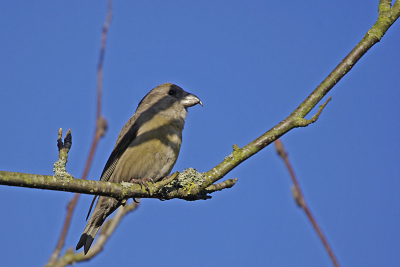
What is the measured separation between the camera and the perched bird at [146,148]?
5461 mm

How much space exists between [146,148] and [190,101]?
51.5 inches

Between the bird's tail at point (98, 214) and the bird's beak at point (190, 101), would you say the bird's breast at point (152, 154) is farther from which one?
the bird's beak at point (190, 101)

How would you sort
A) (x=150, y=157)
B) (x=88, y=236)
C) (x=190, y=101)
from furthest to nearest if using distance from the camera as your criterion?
(x=190, y=101), (x=88, y=236), (x=150, y=157)

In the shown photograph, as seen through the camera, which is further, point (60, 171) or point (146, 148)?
point (146, 148)

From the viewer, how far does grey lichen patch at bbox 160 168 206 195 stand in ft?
13.0

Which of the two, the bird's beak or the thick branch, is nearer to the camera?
the thick branch

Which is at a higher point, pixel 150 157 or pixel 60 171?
pixel 150 157

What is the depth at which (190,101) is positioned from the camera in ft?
21.2

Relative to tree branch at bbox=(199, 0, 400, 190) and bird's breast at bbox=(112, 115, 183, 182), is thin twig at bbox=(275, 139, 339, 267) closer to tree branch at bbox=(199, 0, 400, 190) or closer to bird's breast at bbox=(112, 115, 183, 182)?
tree branch at bbox=(199, 0, 400, 190)

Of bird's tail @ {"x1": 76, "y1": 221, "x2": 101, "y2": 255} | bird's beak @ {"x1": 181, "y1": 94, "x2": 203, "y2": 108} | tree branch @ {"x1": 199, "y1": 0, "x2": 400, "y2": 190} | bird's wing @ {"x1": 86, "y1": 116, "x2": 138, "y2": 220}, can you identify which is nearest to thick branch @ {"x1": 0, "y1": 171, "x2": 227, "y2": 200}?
tree branch @ {"x1": 199, "y1": 0, "x2": 400, "y2": 190}

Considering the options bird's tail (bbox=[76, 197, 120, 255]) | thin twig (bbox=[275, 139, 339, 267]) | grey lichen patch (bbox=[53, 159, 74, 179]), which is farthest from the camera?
bird's tail (bbox=[76, 197, 120, 255])

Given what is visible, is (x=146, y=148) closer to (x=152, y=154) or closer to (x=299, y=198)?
(x=152, y=154)

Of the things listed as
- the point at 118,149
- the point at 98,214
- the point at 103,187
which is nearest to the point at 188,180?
the point at 103,187

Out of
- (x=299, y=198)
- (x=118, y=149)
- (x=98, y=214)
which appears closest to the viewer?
(x=299, y=198)
